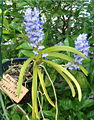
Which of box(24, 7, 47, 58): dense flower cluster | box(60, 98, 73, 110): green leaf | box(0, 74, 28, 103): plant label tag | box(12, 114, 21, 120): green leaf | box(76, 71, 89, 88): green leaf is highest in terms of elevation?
box(24, 7, 47, 58): dense flower cluster

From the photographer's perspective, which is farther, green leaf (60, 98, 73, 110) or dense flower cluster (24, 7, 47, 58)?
green leaf (60, 98, 73, 110)

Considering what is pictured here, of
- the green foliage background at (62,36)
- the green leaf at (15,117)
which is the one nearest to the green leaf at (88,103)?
the green foliage background at (62,36)

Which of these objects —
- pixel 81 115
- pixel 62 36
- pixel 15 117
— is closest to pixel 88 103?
pixel 81 115

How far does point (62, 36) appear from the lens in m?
1.52

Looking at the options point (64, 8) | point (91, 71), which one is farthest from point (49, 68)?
point (64, 8)

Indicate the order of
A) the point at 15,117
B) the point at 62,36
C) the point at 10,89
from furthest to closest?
the point at 62,36 → the point at 15,117 → the point at 10,89

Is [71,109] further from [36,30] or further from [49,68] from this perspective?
[36,30]

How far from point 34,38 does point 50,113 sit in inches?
12.7

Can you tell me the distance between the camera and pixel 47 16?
1.51m

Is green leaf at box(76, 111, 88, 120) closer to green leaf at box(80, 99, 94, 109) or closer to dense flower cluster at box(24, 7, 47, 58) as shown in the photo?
green leaf at box(80, 99, 94, 109)

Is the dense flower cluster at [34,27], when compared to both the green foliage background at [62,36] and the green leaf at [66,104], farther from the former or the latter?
the green leaf at [66,104]

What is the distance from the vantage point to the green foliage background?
1250mm

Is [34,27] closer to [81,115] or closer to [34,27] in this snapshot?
[34,27]

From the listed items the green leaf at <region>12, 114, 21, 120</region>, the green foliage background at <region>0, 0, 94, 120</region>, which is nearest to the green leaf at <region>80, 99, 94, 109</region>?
the green foliage background at <region>0, 0, 94, 120</region>
